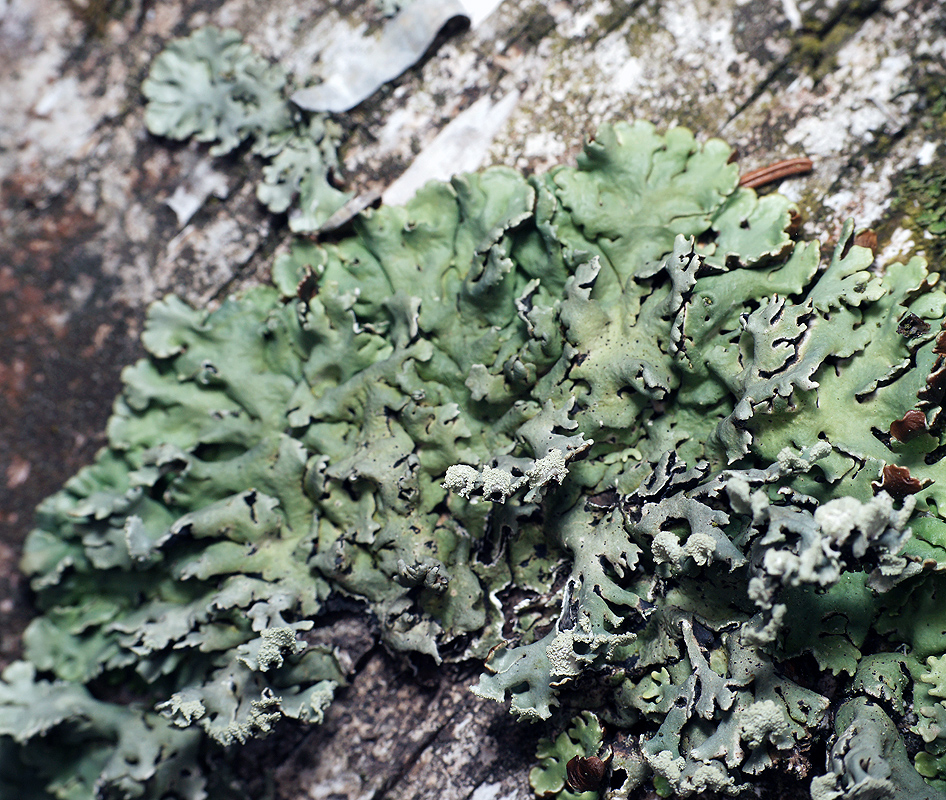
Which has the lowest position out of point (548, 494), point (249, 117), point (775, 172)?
point (548, 494)

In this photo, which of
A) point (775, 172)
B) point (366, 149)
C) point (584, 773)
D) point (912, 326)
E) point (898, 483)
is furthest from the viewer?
point (366, 149)

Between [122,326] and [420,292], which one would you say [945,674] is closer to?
[420,292]

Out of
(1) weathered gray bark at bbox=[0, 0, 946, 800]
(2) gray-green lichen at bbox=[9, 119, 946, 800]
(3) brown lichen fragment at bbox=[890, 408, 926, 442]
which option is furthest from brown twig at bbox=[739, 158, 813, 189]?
(3) brown lichen fragment at bbox=[890, 408, 926, 442]

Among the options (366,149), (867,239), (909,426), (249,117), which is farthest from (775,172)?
(249,117)

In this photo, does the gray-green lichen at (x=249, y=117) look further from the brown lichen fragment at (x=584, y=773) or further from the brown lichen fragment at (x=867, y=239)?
the brown lichen fragment at (x=584, y=773)

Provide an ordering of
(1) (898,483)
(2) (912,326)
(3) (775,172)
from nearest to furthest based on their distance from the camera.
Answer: (1) (898,483)
(2) (912,326)
(3) (775,172)

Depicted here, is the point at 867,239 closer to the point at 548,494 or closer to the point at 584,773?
the point at 548,494
